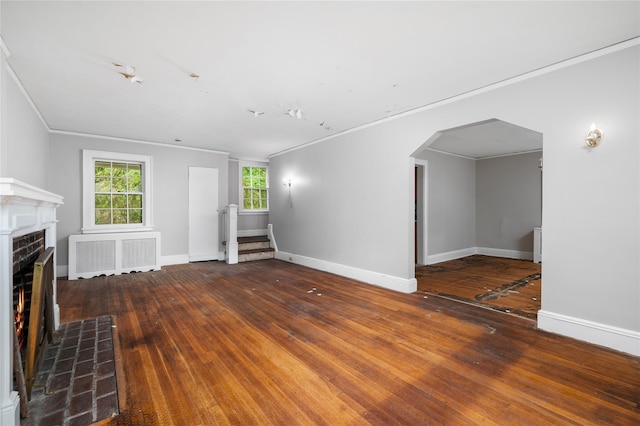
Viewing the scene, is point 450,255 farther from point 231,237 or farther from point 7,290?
point 7,290

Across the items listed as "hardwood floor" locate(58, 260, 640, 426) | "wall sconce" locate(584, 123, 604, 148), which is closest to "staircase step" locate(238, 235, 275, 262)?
"hardwood floor" locate(58, 260, 640, 426)

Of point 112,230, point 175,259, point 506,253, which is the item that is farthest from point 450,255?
point 112,230

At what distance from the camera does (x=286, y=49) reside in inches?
98.0

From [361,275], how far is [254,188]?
4436 millimetres

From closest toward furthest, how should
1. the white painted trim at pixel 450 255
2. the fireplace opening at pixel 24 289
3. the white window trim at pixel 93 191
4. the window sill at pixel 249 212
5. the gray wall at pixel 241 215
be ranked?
the fireplace opening at pixel 24 289
the white window trim at pixel 93 191
the white painted trim at pixel 450 255
the gray wall at pixel 241 215
the window sill at pixel 249 212

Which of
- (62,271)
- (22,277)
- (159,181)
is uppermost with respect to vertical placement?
(159,181)

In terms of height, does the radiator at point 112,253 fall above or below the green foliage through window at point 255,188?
below

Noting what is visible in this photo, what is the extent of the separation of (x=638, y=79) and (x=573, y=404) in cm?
259

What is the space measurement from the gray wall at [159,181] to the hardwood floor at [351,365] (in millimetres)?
2159

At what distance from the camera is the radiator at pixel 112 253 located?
512 centimetres

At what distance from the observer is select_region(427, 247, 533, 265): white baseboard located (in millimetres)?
6441

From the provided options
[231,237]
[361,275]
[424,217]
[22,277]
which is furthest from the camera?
[231,237]

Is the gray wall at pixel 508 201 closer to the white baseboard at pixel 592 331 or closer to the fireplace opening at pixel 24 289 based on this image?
the white baseboard at pixel 592 331

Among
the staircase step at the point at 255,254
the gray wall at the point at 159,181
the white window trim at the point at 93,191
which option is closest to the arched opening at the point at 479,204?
the staircase step at the point at 255,254
